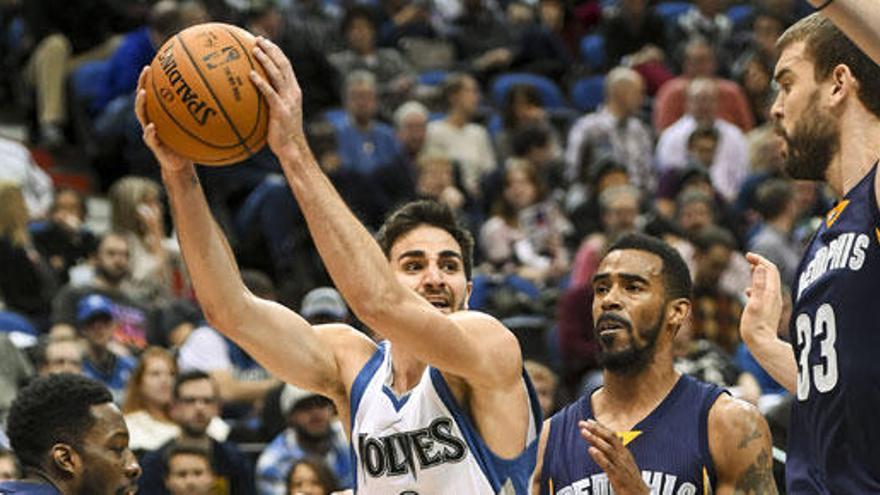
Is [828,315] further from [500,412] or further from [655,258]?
[655,258]

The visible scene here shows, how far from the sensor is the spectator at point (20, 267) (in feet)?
35.1

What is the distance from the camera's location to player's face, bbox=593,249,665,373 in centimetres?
592

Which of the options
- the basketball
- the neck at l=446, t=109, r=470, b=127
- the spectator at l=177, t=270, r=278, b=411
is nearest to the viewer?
the basketball

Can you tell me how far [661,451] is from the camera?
564cm

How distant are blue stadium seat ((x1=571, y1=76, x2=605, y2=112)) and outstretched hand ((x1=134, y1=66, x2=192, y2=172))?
11.3 m

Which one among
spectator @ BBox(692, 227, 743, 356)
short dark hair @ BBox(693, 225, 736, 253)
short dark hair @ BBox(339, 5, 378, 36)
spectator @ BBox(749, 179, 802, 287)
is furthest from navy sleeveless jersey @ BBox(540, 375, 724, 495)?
short dark hair @ BBox(339, 5, 378, 36)

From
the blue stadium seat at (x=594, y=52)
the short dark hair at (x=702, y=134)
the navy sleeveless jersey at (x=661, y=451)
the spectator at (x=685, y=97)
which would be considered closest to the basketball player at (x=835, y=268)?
the navy sleeveless jersey at (x=661, y=451)

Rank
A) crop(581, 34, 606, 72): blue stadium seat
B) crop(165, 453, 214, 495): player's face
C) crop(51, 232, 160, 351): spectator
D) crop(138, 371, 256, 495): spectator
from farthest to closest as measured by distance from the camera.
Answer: crop(581, 34, 606, 72): blue stadium seat, crop(51, 232, 160, 351): spectator, crop(138, 371, 256, 495): spectator, crop(165, 453, 214, 495): player's face

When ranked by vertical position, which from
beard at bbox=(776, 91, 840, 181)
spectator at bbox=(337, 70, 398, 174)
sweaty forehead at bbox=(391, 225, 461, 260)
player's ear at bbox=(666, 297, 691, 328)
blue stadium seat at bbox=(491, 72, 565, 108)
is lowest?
blue stadium seat at bbox=(491, 72, 565, 108)

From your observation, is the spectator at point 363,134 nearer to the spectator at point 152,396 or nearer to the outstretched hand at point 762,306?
the spectator at point 152,396

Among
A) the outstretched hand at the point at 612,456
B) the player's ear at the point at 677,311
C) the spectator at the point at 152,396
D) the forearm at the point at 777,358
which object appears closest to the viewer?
the outstretched hand at the point at 612,456

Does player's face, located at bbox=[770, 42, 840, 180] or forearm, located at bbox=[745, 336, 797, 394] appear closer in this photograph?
player's face, located at bbox=[770, 42, 840, 180]

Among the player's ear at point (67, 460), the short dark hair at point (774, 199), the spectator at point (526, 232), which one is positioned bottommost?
the spectator at point (526, 232)

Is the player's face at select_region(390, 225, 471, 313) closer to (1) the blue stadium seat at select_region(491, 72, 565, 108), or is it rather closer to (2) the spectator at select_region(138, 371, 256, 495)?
(2) the spectator at select_region(138, 371, 256, 495)
